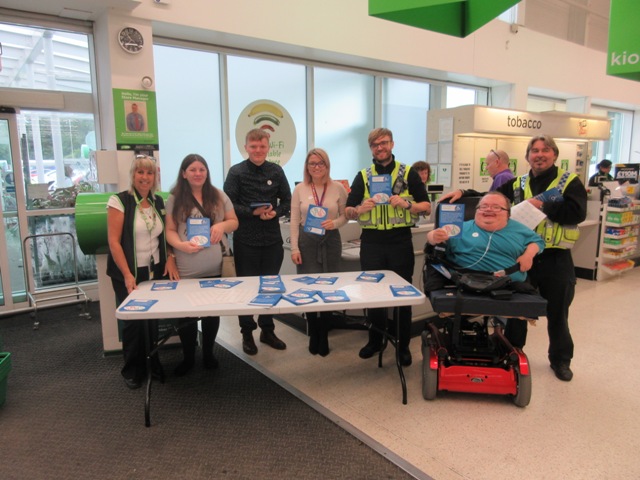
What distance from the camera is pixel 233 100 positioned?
546cm

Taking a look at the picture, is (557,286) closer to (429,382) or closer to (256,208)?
(429,382)

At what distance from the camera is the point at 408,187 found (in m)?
2.99

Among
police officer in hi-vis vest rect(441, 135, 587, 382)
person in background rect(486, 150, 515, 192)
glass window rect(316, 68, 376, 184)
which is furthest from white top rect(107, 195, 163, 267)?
glass window rect(316, 68, 376, 184)

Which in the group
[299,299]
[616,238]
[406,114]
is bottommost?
[616,238]

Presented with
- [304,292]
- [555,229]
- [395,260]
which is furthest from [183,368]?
[555,229]

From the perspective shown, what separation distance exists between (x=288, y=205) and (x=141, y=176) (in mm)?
1058

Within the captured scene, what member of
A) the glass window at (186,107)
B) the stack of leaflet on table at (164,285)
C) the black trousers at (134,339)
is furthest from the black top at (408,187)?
the glass window at (186,107)

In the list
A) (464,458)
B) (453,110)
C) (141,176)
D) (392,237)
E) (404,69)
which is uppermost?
(404,69)

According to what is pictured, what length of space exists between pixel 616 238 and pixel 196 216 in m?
5.15

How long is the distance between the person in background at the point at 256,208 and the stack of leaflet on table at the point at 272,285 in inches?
14.6

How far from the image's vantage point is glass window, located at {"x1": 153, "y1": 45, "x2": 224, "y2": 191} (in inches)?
196

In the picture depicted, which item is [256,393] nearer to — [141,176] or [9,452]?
[9,452]

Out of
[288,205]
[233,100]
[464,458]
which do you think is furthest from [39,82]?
[464,458]

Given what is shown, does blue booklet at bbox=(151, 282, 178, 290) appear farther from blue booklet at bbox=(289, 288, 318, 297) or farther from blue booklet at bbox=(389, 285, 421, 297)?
blue booklet at bbox=(389, 285, 421, 297)
